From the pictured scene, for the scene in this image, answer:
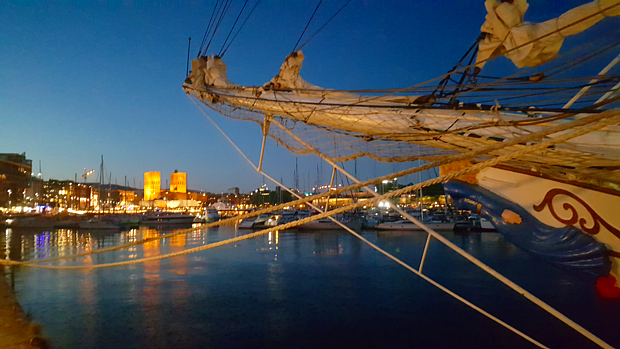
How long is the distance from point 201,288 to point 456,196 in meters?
6.99

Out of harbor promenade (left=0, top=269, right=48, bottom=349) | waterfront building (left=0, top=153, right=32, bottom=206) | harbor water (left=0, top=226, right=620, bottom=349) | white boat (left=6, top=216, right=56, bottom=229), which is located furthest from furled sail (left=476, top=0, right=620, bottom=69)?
waterfront building (left=0, top=153, right=32, bottom=206)

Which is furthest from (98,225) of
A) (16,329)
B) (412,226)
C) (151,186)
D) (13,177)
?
(151,186)

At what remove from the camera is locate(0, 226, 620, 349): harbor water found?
6066 millimetres

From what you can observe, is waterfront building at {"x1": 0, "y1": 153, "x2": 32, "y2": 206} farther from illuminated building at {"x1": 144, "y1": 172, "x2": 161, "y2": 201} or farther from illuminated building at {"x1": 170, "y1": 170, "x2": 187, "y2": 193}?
illuminated building at {"x1": 170, "y1": 170, "x2": 187, "y2": 193}

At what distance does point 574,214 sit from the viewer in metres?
3.99

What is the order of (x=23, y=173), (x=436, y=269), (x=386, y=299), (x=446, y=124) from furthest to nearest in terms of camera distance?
(x=23, y=173) < (x=436, y=269) < (x=386, y=299) < (x=446, y=124)

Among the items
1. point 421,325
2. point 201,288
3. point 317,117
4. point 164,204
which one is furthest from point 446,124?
point 164,204

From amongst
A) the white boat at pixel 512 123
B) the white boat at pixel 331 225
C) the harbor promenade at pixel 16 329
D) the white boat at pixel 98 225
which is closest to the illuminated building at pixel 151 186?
the white boat at pixel 98 225

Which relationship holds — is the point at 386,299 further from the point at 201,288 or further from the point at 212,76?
the point at 212,76

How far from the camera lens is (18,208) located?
1939 inches

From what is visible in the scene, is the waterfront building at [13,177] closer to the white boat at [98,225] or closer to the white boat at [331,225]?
the white boat at [98,225]

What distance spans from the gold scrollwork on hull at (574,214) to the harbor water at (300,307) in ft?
5.91

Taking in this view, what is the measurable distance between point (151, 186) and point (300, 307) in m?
73.0

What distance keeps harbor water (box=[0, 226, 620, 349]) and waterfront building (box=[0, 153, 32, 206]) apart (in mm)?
41940
